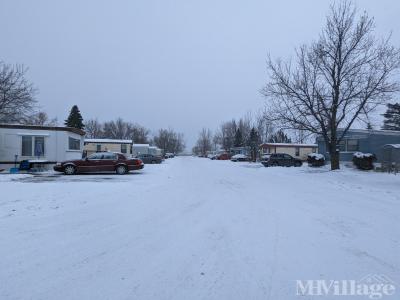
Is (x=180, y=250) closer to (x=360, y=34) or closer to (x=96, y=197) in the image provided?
(x=96, y=197)

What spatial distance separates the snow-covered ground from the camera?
4.55m

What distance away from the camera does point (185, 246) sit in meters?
6.36

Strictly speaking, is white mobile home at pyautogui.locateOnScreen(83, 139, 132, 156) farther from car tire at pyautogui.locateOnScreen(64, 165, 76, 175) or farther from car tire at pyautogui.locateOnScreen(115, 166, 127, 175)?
car tire at pyautogui.locateOnScreen(64, 165, 76, 175)

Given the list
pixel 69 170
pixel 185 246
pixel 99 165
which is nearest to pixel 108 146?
pixel 99 165

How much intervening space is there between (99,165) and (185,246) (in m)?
19.0

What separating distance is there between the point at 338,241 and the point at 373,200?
261 inches

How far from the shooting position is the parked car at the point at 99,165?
77.4ft

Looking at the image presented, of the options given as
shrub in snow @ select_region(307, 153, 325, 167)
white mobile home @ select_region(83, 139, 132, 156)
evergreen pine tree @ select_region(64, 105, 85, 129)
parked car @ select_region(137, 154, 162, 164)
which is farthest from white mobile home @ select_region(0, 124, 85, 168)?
evergreen pine tree @ select_region(64, 105, 85, 129)

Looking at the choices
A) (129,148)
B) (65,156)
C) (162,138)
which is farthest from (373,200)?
(162,138)

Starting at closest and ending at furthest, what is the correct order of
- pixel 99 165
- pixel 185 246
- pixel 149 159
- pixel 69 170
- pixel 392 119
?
pixel 185 246 → pixel 69 170 → pixel 99 165 → pixel 149 159 → pixel 392 119

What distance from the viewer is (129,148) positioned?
162 ft

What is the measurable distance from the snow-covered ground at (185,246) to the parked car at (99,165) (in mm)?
12457

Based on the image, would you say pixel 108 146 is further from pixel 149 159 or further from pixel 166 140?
pixel 166 140

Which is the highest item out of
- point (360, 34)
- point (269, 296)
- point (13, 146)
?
point (360, 34)
